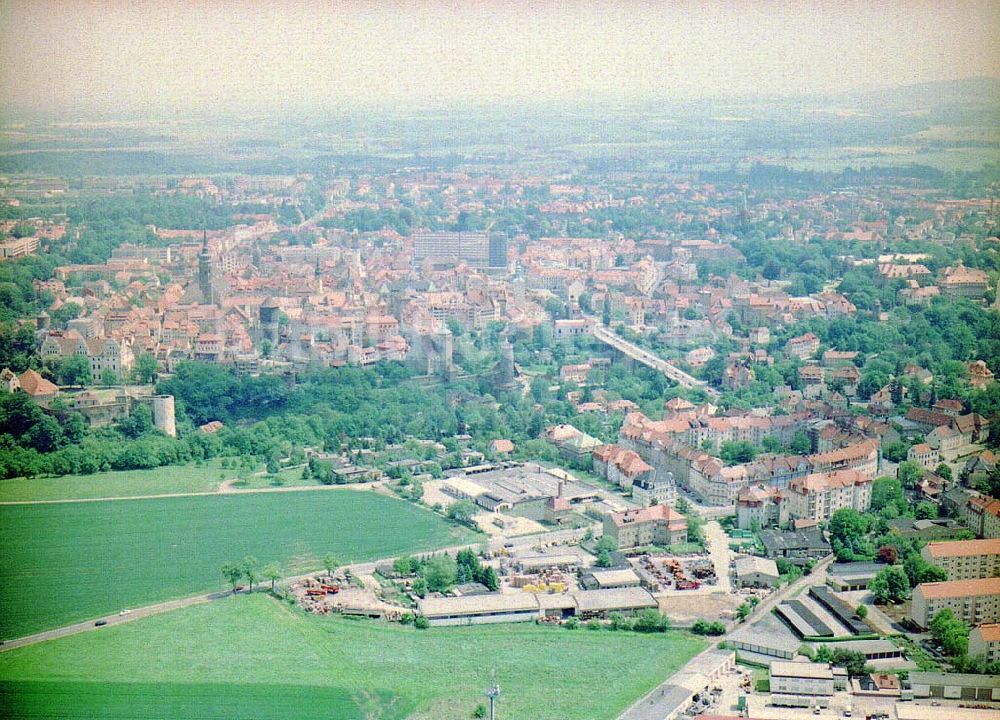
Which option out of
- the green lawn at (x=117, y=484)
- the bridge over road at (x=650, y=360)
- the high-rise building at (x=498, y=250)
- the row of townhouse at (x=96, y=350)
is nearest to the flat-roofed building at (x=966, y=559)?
the bridge over road at (x=650, y=360)

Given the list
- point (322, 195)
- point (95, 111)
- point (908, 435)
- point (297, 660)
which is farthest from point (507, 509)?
point (322, 195)

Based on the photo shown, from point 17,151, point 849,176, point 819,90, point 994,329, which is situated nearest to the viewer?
point 994,329

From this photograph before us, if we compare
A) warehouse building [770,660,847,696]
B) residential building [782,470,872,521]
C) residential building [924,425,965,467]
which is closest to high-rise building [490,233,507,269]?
residential building [924,425,965,467]

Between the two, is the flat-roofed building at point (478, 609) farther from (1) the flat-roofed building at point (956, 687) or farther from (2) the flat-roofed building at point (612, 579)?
(1) the flat-roofed building at point (956, 687)

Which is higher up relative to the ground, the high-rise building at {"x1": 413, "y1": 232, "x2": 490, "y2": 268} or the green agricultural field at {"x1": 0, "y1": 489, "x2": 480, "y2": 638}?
the high-rise building at {"x1": 413, "y1": 232, "x2": 490, "y2": 268}

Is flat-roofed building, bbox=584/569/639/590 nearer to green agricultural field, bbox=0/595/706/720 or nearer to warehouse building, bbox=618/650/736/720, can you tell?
green agricultural field, bbox=0/595/706/720

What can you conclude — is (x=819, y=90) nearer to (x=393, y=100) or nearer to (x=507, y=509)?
(x=393, y=100)
